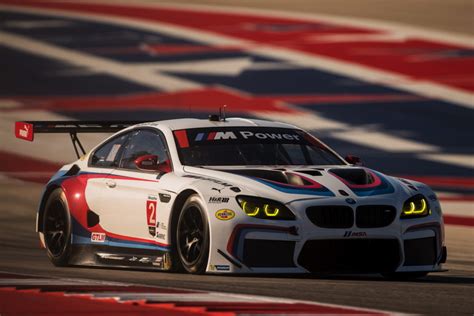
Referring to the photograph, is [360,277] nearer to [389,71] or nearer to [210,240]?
[210,240]

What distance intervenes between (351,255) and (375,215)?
0.35m

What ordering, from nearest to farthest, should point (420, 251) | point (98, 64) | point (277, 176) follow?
point (277, 176)
point (420, 251)
point (98, 64)

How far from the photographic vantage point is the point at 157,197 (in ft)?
38.3

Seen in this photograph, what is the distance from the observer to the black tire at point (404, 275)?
11383 millimetres

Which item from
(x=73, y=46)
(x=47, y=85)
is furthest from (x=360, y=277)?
(x=73, y=46)

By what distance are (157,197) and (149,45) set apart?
2214 centimetres

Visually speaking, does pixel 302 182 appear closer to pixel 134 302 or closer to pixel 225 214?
pixel 225 214

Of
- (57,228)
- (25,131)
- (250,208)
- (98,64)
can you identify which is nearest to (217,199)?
(250,208)

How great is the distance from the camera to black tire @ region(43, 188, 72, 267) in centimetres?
1290

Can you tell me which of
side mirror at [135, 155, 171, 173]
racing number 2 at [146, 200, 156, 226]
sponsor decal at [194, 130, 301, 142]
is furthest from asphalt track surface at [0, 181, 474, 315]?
sponsor decal at [194, 130, 301, 142]

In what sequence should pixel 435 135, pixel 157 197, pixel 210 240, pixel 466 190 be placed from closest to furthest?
pixel 210 240 → pixel 157 197 → pixel 466 190 → pixel 435 135

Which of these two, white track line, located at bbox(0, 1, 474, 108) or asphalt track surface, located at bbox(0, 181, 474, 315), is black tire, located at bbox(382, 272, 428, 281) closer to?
asphalt track surface, located at bbox(0, 181, 474, 315)

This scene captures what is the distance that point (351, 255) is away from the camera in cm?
1095

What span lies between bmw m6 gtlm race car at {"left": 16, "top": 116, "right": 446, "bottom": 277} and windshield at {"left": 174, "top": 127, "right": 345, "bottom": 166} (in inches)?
0.4
